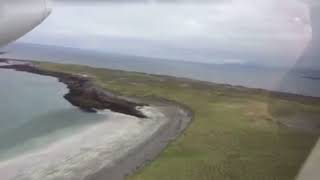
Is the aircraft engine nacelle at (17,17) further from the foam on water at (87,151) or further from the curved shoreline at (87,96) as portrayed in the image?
the foam on water at (87,151)

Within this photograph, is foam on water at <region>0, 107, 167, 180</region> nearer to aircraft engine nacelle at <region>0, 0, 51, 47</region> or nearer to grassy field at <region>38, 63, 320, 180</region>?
grassy field at <region>38, 63, 320, 180</region>

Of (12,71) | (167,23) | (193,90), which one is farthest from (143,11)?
(12,71)

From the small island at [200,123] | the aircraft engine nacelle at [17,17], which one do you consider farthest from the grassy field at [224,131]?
the aircraft engine nacelle at [17,17]

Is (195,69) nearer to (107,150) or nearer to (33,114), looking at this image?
(107,150)

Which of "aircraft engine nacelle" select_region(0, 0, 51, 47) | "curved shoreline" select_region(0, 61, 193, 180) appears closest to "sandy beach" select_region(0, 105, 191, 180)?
"curved shoreline" select_region(0, 61, 193, 180)

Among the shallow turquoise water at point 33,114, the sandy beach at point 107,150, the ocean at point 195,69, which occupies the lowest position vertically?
the sandy beach at point 107,150

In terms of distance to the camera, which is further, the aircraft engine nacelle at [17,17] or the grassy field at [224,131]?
the grassy field at [224,131]

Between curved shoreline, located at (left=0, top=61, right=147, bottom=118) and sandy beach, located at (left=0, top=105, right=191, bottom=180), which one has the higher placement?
curved shoreline, located at (left=0, top=61, right=147, bottom=118)
